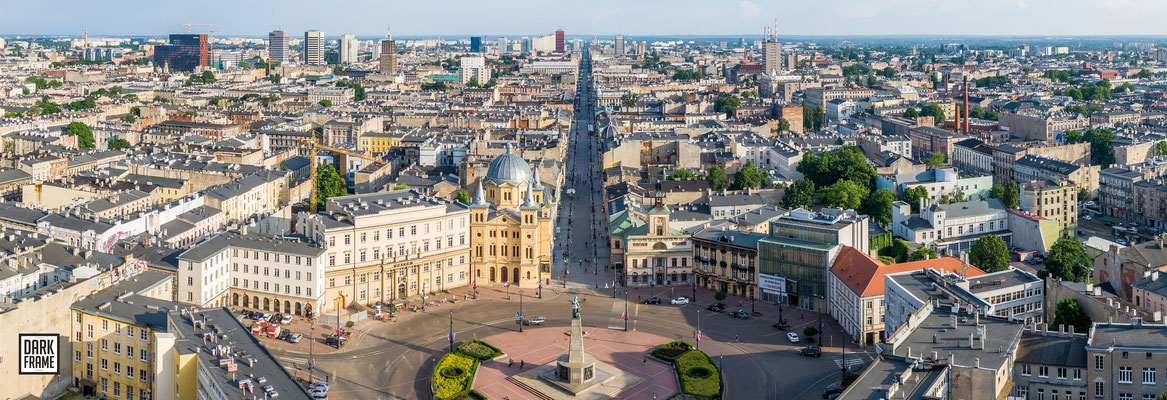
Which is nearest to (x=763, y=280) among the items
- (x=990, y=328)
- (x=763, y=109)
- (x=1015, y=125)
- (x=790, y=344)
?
(x=790, y=344)

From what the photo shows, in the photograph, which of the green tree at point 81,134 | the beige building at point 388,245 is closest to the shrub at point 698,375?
the beige building at point 388,245

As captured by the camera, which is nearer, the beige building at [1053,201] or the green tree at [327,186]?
the beige building at [1053,201]

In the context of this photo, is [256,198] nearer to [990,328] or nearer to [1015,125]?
[990,328]

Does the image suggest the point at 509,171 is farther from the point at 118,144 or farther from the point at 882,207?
the point at 118,144

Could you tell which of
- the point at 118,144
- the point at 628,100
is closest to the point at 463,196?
the point at 118,144

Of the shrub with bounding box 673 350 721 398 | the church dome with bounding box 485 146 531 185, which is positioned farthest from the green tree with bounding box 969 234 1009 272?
the church dome with bounding box 485 146 531 185

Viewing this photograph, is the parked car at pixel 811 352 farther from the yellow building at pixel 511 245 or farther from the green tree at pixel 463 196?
the green tree at pixel 463 196
